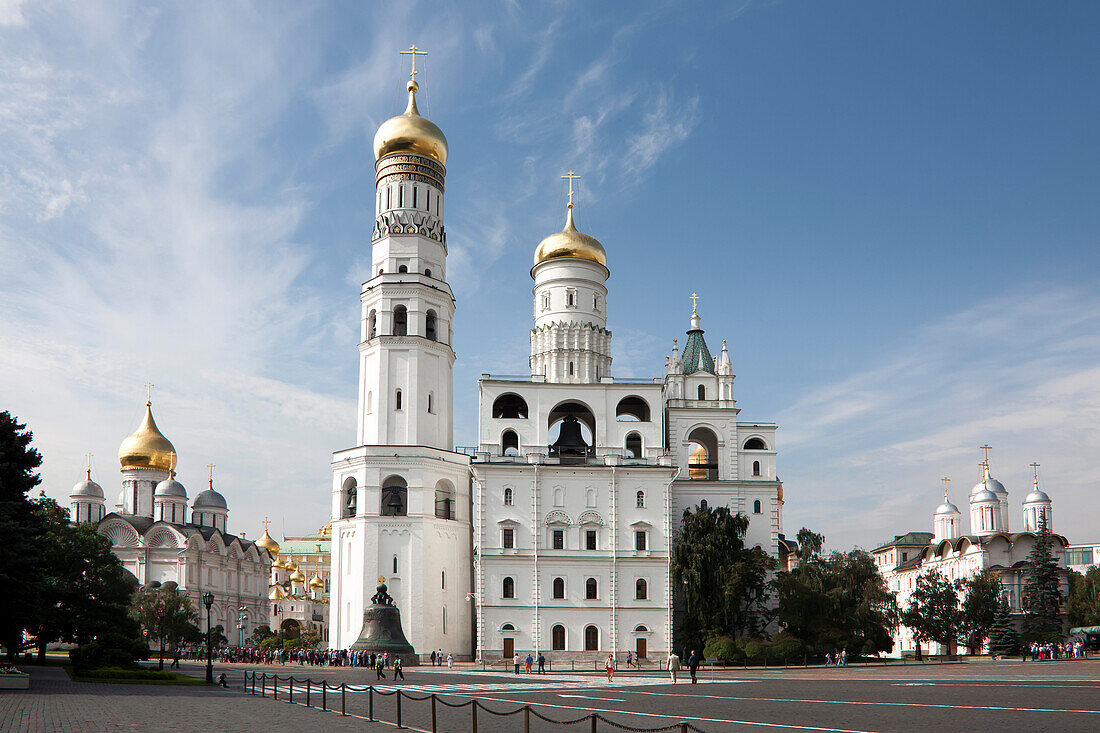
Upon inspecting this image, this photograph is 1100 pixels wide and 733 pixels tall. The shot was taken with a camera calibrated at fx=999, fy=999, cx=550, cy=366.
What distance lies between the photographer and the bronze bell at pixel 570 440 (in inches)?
2090

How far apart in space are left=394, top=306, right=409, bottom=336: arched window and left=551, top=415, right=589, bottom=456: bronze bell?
10.1 metres

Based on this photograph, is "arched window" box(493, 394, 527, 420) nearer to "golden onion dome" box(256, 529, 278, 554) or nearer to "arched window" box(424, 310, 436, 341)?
"arched window" box(424, 310, 436, 341)

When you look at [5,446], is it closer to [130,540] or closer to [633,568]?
[633,568]

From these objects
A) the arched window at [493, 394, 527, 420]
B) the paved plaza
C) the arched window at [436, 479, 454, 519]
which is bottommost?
the paved plaza

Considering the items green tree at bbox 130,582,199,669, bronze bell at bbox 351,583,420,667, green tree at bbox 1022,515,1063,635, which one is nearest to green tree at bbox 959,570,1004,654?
green tree at bbox 1022,515,1063,635

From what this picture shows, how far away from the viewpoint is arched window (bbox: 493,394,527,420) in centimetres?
5334

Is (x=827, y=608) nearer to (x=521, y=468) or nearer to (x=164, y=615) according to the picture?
(x=521, y=468)

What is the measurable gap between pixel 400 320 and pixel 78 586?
20.5 metres

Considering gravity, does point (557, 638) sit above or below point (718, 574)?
below

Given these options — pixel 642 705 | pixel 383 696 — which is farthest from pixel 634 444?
pixel 642 705

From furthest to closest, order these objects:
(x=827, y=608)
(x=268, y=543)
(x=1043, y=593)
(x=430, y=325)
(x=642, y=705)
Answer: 1. (x=268, y=543)
2. (x=1043, y=593)
3. (x=430, y=325)
4. (x=827, y=608)
5. (x=642, y=705)

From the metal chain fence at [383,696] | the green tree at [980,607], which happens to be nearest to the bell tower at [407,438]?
the metal chain fence at [383,696]

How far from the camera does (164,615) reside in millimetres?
59750

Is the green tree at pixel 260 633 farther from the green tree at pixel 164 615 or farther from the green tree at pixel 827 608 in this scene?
the green tree at pixel 827 608
